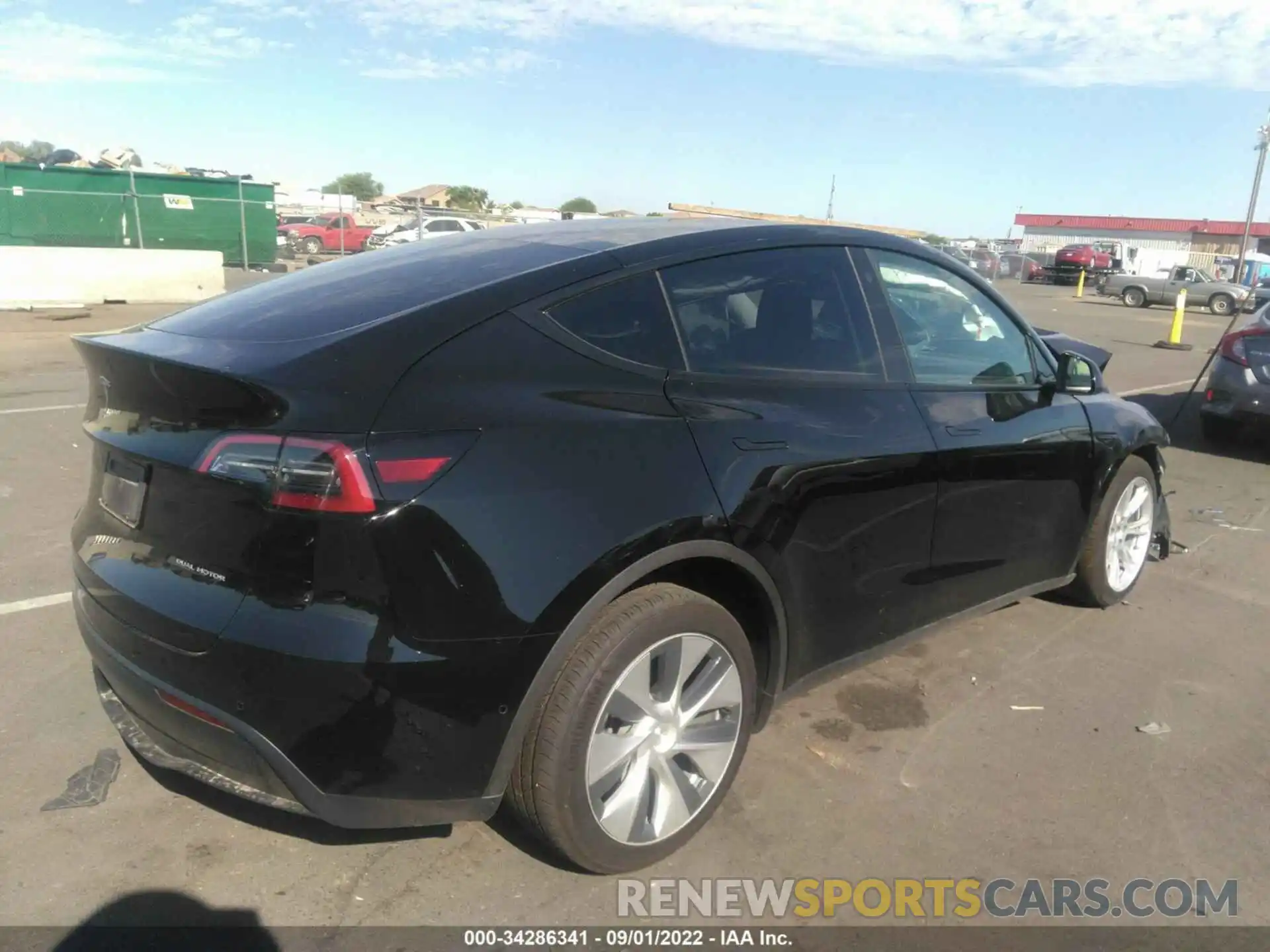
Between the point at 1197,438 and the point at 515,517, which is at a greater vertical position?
the point at 515,517

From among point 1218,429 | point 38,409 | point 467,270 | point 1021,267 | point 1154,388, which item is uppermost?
point 467,270

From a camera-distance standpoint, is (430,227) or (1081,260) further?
(1081,260)

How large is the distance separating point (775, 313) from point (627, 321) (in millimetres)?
641

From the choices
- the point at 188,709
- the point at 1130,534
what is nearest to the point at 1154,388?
the point at 1130,534

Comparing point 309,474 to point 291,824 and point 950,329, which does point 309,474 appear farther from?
point 950,329

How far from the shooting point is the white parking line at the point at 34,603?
4.38 meters

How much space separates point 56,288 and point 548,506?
58.1ft

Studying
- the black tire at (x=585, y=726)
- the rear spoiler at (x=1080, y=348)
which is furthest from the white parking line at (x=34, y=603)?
the rear spoiler at (x=1080, y=348)

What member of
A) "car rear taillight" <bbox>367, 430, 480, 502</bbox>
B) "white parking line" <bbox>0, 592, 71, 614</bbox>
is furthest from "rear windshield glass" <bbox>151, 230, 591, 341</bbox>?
"white parking line" <bbox>0, 592, 71, 614</bbox>

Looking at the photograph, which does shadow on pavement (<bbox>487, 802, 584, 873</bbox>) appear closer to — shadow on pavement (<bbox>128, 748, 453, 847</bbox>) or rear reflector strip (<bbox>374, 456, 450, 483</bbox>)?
shadow on pavement (<bbox>128, 748, 453, 847</bbox>)

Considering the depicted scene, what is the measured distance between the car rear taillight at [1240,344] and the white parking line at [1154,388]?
3.21 m

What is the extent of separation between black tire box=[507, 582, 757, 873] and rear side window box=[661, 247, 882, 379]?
71cm

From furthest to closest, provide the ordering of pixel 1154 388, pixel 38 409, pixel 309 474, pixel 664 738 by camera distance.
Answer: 1. pixel 1154 388
2. pixel 38 409
3. pixel 664 738
4. pixel 309 474

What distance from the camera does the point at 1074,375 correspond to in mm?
4332
